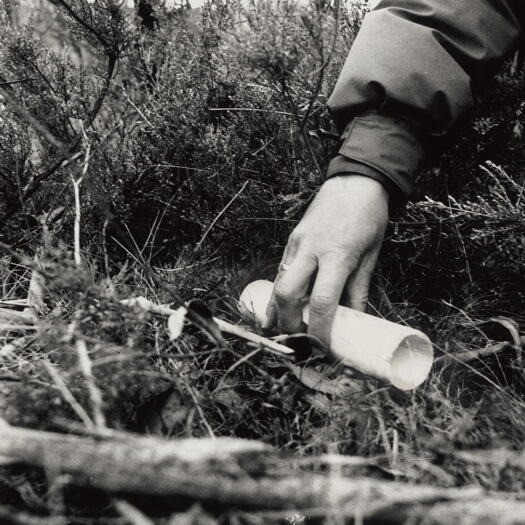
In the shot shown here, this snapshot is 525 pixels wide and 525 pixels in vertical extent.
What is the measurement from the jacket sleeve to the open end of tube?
62 centimetres

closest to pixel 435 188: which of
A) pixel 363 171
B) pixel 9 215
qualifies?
pixel 363 171

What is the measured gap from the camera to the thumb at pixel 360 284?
1.83m

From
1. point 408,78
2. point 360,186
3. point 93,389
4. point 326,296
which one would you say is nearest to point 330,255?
point 326,296

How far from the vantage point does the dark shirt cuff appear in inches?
73.2

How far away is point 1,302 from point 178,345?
0.81 meters

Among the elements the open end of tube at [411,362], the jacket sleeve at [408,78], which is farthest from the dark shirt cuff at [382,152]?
the open end of tube at [411,362]

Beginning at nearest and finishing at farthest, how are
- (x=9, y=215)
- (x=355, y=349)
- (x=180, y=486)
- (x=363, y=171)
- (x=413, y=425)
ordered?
(x=180, y=486), (x=413, y=425), (x=355, y=349), (x=363, y=171), (x=9, y=215)

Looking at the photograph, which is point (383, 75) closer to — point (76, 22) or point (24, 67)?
point (76, 22)

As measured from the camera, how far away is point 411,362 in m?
1.55

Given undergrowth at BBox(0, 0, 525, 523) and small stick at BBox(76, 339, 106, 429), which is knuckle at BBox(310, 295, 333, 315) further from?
small stick at BBox(76, 339, 106, 429)

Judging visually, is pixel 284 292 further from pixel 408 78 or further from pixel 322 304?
pixel 408 78

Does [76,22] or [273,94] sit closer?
[273,94]

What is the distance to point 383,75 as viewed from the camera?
1836mm

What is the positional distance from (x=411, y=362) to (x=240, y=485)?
88 centimetres
